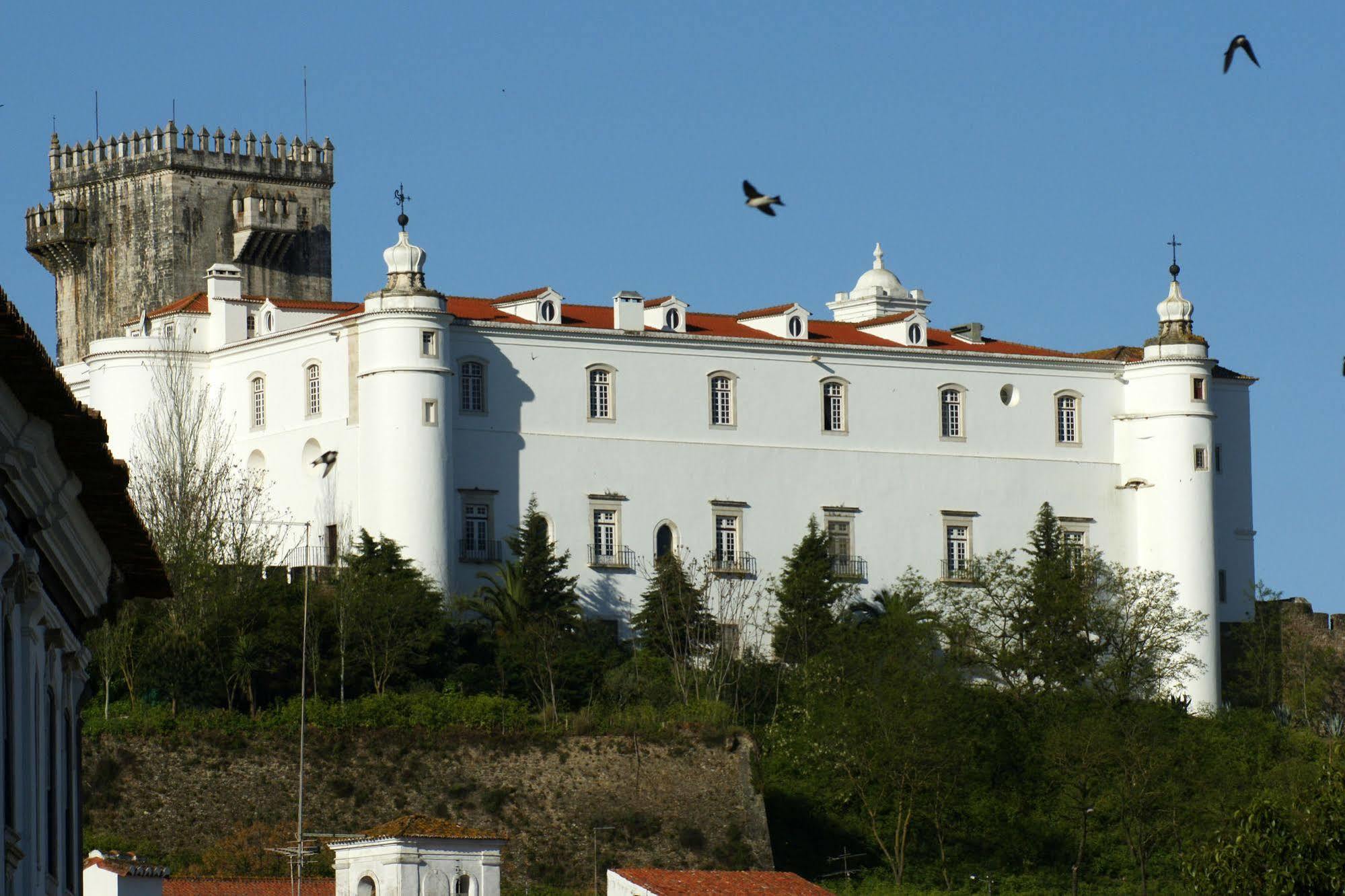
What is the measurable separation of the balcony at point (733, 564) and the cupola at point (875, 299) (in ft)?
39.0

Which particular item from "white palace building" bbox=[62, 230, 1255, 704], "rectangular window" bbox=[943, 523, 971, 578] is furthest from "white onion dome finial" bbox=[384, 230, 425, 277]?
"rectangular window" bbox=[943, 523, 971, 578]

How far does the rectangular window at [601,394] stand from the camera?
221 feet

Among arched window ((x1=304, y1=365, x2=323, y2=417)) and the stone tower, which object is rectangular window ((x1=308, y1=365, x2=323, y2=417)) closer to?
arched window ((x1=304, y1=365, x2=323, y2=417))

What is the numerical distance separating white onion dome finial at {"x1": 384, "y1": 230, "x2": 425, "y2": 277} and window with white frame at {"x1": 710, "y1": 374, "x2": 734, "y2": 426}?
6.98 m

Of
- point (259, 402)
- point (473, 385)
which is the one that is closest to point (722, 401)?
point (473, 385)

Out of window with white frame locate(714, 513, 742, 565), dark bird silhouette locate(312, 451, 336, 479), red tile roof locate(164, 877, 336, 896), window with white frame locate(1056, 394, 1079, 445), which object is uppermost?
window with white frame locate(1056, 394, 1079, 445)

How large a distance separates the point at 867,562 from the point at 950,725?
8.05 m

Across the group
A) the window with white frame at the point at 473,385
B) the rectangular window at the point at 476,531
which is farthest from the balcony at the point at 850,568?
the window with white frame at the point at 473,385

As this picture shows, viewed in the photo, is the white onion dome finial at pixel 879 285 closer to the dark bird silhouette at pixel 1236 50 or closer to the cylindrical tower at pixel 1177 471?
the cylindrical tower at pixel 1177 471

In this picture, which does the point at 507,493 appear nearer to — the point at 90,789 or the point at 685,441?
the point at 685,441

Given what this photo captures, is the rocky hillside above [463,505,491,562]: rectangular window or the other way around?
the other way around

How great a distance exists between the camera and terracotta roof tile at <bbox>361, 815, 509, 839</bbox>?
44844 millimetres

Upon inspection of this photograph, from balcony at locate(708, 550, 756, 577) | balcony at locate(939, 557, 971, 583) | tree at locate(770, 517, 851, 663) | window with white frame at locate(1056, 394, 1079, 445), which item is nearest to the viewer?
tree at locate(770, 517, 851, 663)

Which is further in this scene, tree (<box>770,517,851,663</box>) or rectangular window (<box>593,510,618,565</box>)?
rectangular window (<box>593,510,618,565</box>)
